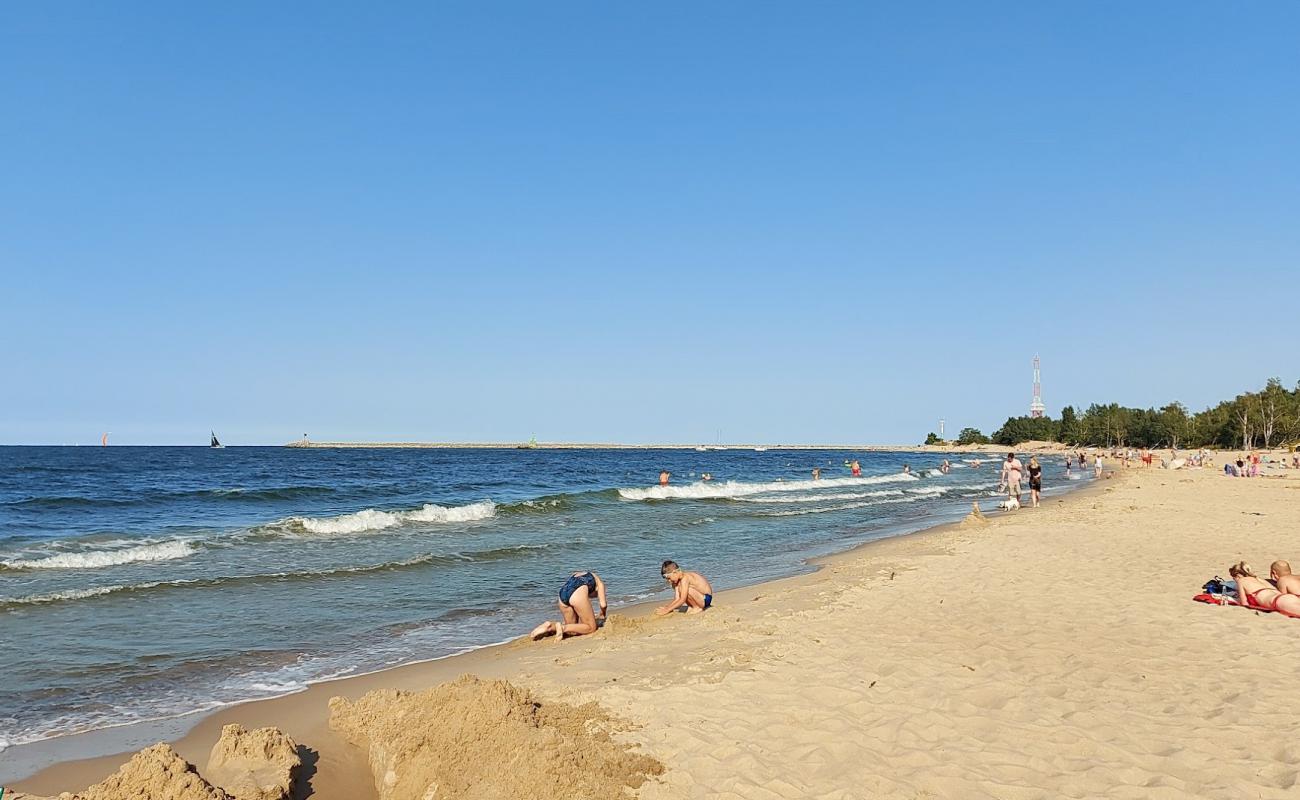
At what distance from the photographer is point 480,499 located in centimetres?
3391

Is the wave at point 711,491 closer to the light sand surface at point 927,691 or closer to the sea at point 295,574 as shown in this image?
the sea at point 295,574

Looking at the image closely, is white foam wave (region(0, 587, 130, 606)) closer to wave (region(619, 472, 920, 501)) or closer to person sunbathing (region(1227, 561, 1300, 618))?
person sunbathing (region(1227, 561, 1300, 618))

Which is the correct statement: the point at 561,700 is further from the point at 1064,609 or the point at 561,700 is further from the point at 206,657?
the point at 1064,609

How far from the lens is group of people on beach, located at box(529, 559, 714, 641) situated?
8930 mm

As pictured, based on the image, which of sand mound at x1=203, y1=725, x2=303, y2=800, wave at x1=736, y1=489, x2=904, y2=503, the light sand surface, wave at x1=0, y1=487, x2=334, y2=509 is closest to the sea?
wave at x1=0, y1=487, x2=334, y2=509

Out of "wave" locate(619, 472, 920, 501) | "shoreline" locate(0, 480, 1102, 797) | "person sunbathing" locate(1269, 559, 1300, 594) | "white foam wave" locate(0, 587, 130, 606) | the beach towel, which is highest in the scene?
"person sunbathing" locate(1269, 559, 1300, 594)

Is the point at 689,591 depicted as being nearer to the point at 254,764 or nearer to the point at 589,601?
the point at 589,601

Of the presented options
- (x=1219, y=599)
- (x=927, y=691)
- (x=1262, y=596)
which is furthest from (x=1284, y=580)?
(x=927, y=691)

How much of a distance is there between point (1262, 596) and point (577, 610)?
27.0 feet

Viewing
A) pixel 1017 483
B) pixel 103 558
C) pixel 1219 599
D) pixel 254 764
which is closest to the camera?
pixel 254 764

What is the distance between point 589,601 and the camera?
9.20 metres

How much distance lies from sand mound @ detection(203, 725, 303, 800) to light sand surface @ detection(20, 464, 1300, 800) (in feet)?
0.91

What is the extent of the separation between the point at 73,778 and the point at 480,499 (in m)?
28.9

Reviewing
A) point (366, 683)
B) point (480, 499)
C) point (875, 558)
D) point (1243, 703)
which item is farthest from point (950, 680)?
point (480, 499)
